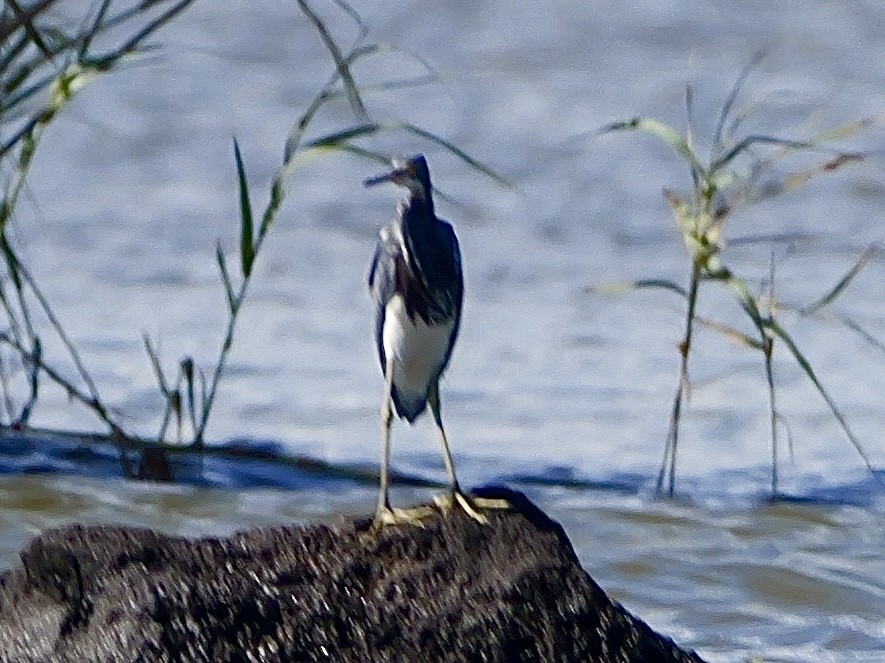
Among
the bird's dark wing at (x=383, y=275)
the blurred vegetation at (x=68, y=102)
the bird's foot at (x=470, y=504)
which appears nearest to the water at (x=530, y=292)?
the blurred vegetation at (x=68, y=102)

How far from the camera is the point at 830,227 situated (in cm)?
788

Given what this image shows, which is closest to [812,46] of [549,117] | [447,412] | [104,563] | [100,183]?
[549,117]

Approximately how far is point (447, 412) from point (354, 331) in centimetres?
88

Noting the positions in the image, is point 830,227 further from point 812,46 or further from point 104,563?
point 104,563

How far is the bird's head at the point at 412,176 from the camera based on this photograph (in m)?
3.07

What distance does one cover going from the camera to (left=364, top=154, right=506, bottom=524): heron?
3088 mm

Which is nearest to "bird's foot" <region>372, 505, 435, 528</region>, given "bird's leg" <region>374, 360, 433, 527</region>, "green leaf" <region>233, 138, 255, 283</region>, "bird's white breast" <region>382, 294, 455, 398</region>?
"bird's leg" <region>374, 360, 433, 527</region>

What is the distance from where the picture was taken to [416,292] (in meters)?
3.09

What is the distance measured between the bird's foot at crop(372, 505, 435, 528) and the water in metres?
1.07

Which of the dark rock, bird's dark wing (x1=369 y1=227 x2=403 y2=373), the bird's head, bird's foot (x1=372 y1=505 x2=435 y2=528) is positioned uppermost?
the bird's head

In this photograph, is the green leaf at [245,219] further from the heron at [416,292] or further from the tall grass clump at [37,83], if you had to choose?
the heron at [416,292]

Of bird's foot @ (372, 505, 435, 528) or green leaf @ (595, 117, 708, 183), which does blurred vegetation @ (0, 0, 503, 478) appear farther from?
bird's foot @ (372, 505, 435, 528)

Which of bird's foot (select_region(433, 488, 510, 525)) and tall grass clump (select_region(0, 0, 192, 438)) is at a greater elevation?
tall grass clump (select_region(0, 0, 192, 438))

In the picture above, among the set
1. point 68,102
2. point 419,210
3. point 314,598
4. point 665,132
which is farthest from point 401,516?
point 68,102
